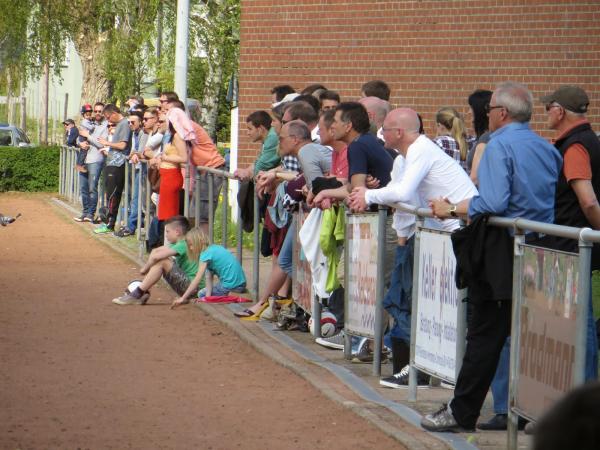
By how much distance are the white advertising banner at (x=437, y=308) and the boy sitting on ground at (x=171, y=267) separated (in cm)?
548

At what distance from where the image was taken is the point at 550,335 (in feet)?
17.7

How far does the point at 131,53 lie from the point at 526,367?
28362mm

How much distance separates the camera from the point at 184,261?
506 inches

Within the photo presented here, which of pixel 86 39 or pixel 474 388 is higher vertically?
pixel 86 39

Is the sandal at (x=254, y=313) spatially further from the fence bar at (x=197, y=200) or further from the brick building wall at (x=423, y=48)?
the brick building wall at (x=423, y=48)

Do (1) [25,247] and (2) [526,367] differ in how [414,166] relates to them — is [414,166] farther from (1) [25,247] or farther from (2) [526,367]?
(1) [25,247]

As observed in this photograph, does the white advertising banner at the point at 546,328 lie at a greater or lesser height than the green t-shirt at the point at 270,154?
A: lesser

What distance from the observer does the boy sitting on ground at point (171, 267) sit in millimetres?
12656

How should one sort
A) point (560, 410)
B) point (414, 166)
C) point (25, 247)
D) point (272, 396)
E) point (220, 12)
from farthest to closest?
1. point (220, 12)
2. point (25, 247)
3. point (272, 396)
4. point (414, 166)
5. point (560, 410)

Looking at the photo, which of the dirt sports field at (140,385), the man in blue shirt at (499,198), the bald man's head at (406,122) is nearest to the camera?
the man in blue shirt at (499,198)

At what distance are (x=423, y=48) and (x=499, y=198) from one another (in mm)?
13327

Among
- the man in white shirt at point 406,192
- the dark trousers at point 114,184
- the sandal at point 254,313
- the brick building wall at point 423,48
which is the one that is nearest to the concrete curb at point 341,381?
the sandal at point 254,313

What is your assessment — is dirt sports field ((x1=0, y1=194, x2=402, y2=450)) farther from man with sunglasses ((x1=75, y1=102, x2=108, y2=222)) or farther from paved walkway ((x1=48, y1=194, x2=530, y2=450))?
man with sunglasses ((x1=75, y1=102, x2=108, y2=222))

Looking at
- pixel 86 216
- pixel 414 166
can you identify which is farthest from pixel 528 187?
pixel 86 216
